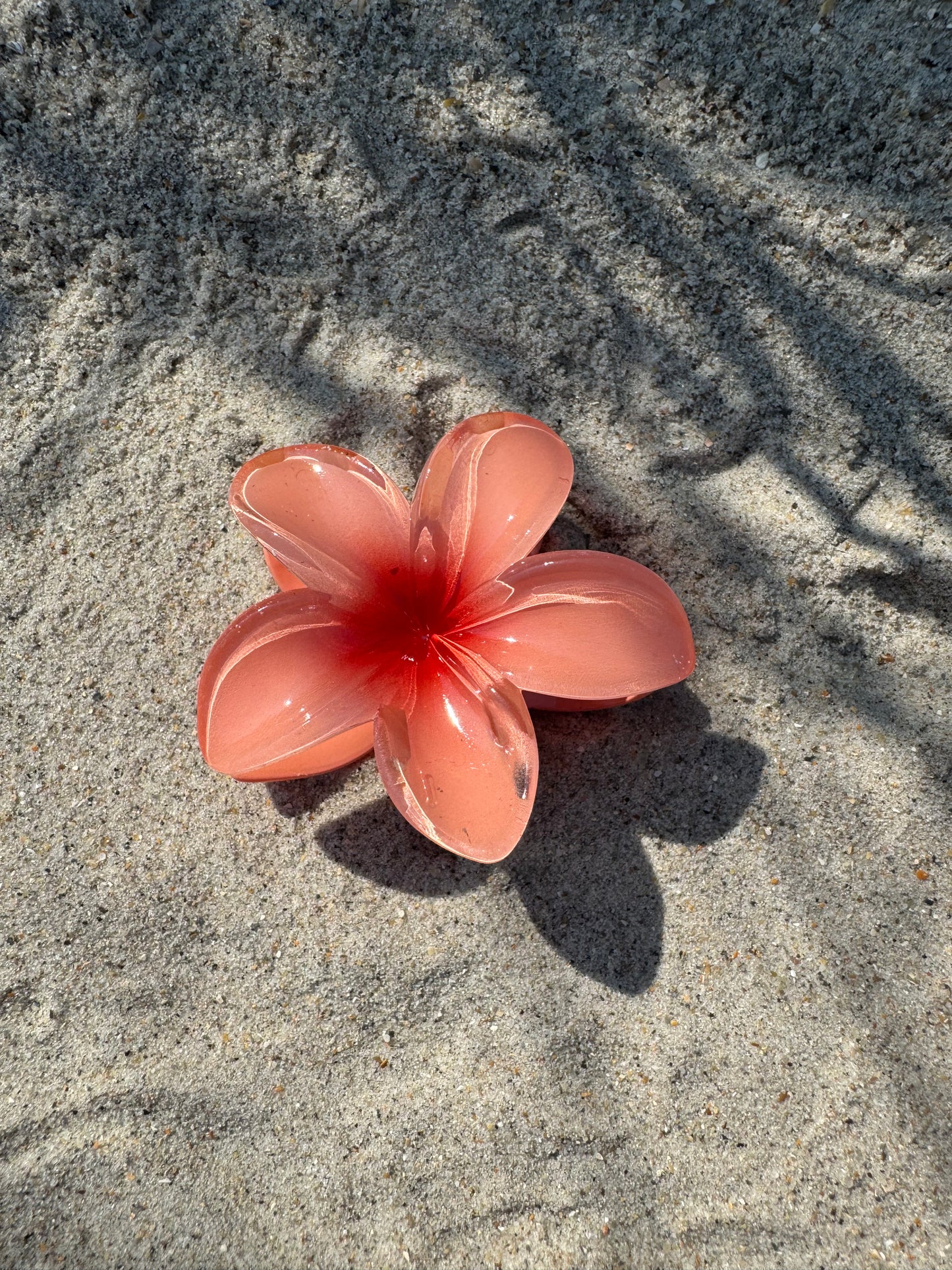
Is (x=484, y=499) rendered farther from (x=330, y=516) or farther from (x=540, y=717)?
(x=540, y=717)

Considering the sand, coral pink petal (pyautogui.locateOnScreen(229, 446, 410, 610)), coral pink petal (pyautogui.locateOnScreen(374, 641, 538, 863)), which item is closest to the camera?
coral pink petal (pyautogui.locateOnScreen(374, 641, 538, 863))

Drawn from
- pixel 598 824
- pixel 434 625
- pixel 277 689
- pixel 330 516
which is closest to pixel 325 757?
pixel 277 689

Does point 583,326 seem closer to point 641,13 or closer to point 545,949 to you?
point 641,13

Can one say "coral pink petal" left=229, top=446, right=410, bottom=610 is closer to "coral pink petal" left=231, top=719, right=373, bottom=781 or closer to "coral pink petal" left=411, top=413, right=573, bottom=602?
"coral pink petal" left=411, top=413, right=573, bottom=602

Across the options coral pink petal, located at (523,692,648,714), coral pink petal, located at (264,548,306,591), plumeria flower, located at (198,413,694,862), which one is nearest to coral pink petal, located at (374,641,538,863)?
plumeria flower, located at (198,413,694,862)

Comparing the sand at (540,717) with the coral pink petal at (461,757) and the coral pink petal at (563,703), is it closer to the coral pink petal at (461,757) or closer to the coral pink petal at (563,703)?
the coral pink petal at (563,703)

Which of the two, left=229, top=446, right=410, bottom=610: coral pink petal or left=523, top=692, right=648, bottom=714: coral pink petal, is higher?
left=229, top=446, right=410, bottom=610: coral pink petal
